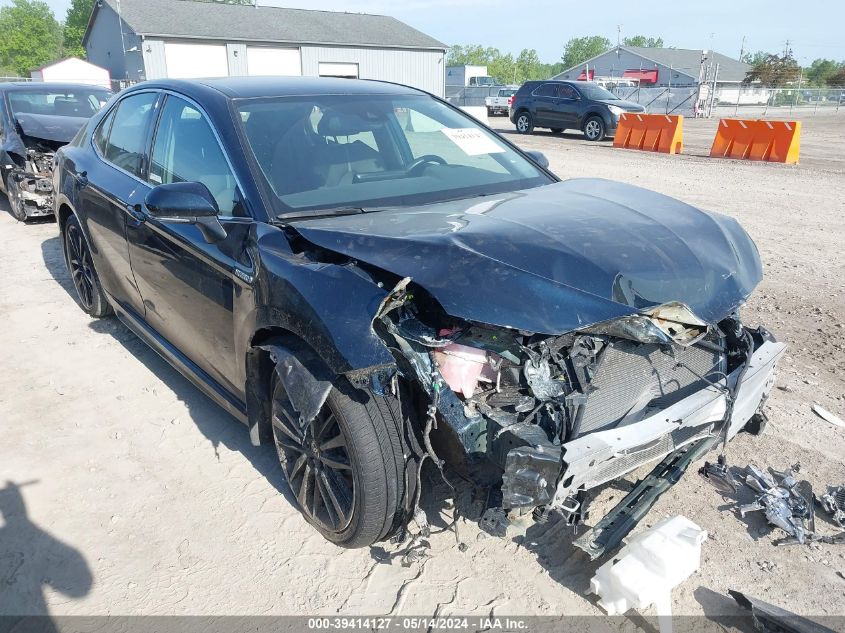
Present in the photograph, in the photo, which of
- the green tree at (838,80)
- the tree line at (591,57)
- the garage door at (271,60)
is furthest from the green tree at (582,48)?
the garage door at (271,60)

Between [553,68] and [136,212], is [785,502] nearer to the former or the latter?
[136,212]

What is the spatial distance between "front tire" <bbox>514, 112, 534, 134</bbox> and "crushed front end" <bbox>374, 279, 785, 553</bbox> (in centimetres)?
2092

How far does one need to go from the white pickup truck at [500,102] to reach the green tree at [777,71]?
33.8 m

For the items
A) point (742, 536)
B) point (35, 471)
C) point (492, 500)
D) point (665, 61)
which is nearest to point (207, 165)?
point (35, 471)

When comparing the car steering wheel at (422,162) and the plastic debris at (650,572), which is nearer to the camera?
the plastic debris at (650,572)

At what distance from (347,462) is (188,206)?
4.22ft

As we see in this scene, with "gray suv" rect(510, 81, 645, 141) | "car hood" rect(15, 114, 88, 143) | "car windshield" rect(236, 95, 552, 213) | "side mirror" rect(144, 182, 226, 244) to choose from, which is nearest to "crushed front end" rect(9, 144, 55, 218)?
"car hood" rect(15, 114, 88, 143)

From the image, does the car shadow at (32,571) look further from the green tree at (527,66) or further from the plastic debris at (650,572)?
the green tree at (527,66)

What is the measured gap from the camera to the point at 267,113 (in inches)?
137

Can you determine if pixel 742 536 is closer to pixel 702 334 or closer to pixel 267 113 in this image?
pixel 702 334

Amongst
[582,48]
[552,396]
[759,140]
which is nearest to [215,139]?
[552,396]

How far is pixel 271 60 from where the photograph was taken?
125ft

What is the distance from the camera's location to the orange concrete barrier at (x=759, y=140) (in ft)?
49.1

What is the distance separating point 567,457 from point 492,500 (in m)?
0.37
